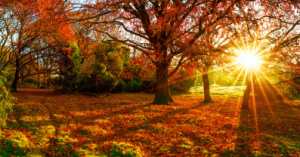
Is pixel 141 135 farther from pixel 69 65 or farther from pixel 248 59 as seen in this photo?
pixel 69 65

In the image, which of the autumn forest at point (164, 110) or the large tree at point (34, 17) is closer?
the autumn forest at point (164, 110)

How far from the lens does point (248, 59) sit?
12.6 metres

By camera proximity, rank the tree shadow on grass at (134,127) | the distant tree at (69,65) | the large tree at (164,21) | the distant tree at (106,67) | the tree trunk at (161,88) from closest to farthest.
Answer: the tree shadow on grass at (134,127) < the large tree at (164,21) < the tree trunk at (161,88) < the distant tree at (106,67) < the distant tree at (69,65)

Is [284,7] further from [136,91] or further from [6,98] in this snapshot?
[136,91]

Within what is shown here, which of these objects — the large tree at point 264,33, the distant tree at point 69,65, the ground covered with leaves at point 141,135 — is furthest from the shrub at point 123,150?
the distant tree at point 69,65

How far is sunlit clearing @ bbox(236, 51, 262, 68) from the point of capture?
40.0 feet

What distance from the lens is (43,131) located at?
684cm

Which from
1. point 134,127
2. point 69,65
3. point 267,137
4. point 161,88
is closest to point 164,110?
point 161,88

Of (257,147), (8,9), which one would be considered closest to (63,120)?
(257,147)

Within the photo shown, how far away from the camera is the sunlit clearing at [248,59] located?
12189 mm

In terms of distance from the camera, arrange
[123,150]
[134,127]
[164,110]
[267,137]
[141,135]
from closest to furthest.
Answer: [123,150]
[267,137]
[141,135]
[134,127]
[164,110]

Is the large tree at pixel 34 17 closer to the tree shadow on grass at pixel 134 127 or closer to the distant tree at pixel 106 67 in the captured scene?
the distant tree at pixel 106 67

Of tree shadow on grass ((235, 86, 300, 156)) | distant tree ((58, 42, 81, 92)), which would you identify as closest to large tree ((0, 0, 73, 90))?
distant tree ((58, 42, 81, 92))

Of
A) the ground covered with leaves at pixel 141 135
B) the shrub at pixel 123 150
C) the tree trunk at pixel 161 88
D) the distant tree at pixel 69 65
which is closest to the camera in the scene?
the shrub at pixel 123 150
